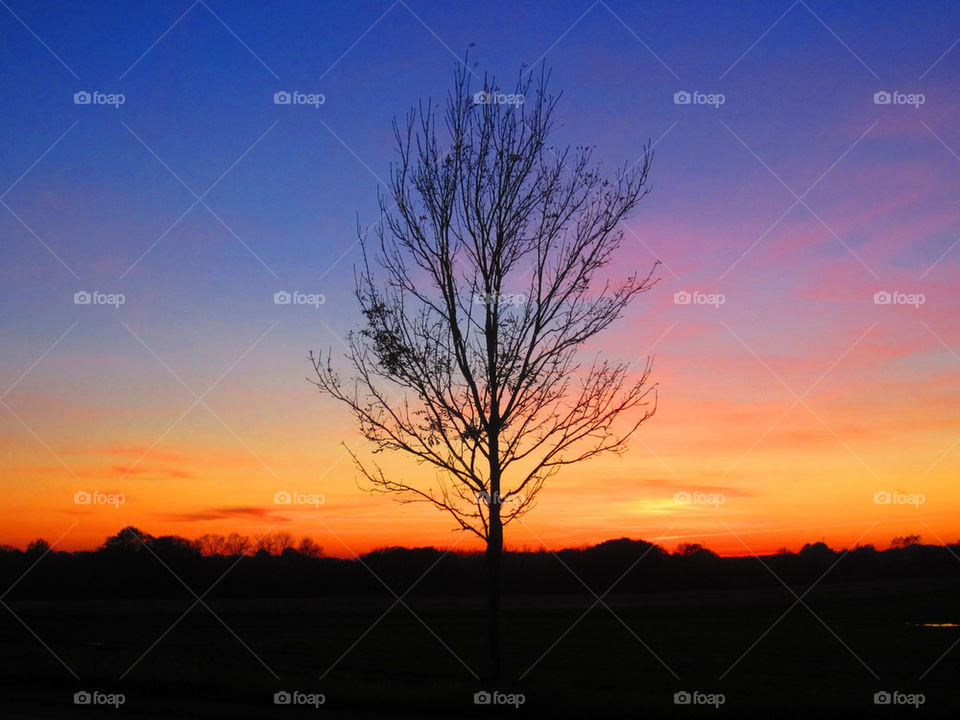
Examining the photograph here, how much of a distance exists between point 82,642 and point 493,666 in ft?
73.1

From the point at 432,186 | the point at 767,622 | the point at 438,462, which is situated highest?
the point at 432,186

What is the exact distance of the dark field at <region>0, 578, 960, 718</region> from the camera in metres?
14.9

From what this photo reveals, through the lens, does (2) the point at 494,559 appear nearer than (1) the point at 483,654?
Yes

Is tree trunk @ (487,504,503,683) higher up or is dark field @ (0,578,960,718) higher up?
tree trunk @ (487,504,503,683)

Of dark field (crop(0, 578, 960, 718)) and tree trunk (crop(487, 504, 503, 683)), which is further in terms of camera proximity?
tree trunk (crop(487, 504, 503, 683))

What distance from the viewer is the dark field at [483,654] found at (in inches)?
587

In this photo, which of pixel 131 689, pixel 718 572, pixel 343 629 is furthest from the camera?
pixel 718 572

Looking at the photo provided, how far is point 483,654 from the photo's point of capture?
95.4 feet

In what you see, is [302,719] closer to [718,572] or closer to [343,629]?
[343,629]

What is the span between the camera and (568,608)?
5294 cm

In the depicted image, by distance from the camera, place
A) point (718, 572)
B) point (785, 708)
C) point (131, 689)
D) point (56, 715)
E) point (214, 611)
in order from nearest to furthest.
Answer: point (56, 715) → point (785, 708) → point (131, 689) → point (214, 611) → point (718, 572)

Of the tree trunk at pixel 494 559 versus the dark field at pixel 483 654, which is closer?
the dark field at pixel 483 654

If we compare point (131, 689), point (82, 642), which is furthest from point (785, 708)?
point (82, 642)

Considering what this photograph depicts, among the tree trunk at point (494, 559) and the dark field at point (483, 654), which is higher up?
the tree trunk at point (494, 559)
